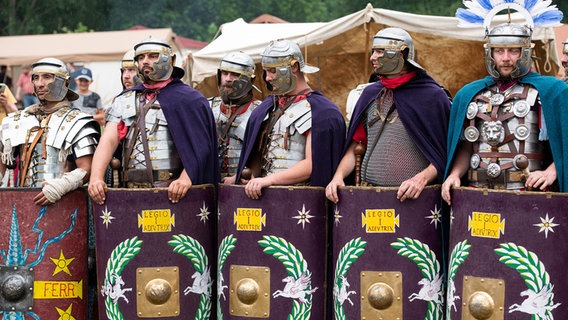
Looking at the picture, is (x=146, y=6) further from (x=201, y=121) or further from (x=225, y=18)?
(x=201, y=121)

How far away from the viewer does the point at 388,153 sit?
675cm

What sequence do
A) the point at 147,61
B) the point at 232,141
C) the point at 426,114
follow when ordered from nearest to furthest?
1. the point at 426,114
2. the point at 147,61
3. the point at 232,141

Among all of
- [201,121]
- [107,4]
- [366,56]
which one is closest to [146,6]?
[107,4]

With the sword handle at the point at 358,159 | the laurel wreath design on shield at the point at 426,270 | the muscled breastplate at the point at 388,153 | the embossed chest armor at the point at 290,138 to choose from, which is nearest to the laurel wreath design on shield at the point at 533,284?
the laurel wreath design on shield at the point at 426,270

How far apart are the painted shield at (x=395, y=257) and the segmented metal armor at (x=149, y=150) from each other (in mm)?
1281

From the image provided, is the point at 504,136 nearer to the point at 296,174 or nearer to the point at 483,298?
the point at 483,298

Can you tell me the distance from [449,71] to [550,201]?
701 centimetres

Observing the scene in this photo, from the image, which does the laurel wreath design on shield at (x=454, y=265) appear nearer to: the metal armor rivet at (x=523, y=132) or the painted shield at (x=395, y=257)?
the painted shield at (x=395, y=257)

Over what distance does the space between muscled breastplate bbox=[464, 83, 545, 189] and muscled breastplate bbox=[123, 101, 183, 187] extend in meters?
1.86

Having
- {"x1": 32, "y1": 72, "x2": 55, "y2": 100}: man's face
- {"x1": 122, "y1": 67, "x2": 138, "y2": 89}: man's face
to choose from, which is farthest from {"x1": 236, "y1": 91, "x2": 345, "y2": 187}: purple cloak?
{"x1": 122, "y1": 67, "x2": 138, "y2": 89}: man's face

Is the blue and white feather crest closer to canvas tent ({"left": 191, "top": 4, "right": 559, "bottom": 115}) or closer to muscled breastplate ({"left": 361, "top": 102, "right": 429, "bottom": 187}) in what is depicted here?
muscled breastplate ({"left": 361, "top": 102, "right": 429, "bottom": 187})

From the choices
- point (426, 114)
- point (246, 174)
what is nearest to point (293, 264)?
point (246, 174)

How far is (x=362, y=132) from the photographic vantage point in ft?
22.9

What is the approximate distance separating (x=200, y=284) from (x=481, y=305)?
181 cm
